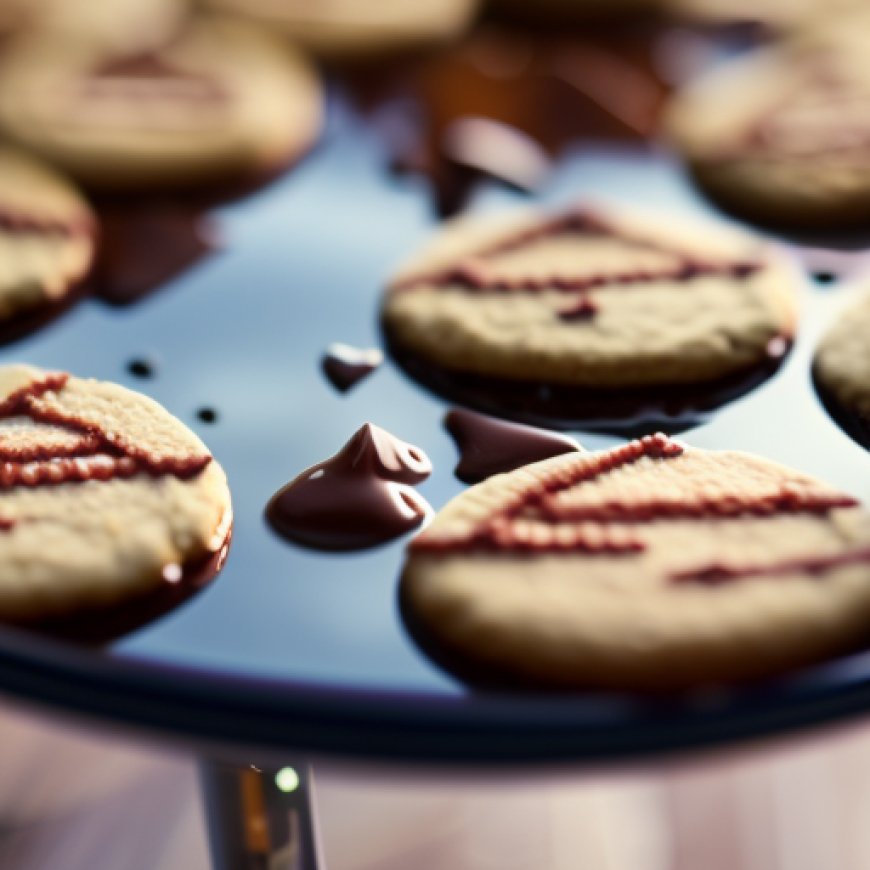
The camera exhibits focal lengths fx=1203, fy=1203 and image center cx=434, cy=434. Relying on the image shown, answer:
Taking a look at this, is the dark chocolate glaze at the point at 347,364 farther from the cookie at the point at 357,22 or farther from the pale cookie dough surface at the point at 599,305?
the cookie at the point at 357,22

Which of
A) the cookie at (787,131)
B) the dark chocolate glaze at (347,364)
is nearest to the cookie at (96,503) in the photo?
the dark chocolate glaze at (347,364)

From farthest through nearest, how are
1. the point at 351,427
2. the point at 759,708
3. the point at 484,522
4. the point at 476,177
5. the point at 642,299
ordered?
the point at 476,177 < the point at 642,299 < the point at 351,427 < the point at 484,522 < the point at 759,708

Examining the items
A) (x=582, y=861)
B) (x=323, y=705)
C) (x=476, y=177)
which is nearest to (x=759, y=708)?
(x=323, y=705)

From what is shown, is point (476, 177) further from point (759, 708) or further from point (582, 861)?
point (582, 861)

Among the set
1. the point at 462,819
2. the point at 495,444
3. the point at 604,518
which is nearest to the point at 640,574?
the point at 604,518

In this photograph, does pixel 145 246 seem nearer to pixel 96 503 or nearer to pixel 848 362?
pixel 96 503

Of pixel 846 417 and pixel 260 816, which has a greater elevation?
pixel 846 417
